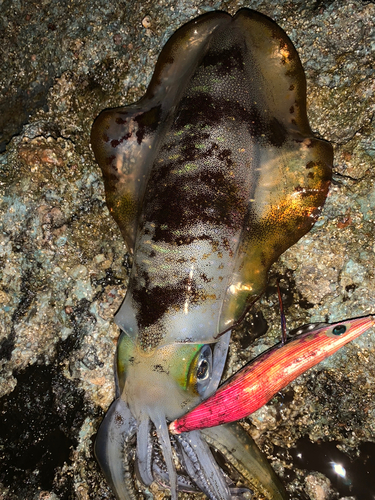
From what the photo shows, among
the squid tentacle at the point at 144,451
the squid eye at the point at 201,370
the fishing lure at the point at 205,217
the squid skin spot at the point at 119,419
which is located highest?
the fishing lure at the point at 205,217

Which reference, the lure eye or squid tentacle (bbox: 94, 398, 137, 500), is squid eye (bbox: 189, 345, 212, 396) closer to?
squid tentacle (bbox: 94, 398, 137, 500)

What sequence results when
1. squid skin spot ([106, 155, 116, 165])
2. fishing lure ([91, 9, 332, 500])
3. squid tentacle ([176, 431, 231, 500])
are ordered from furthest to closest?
squid skin spot ([106, 155, 116, 165]) < squid tentacle ([176, 431, 231, 500]) < fishing lure ([91, 9, 332, 500])

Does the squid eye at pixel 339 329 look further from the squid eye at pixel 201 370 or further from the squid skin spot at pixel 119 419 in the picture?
the squid skin spot at pixel 119 419

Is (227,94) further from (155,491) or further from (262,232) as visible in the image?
(155,491)

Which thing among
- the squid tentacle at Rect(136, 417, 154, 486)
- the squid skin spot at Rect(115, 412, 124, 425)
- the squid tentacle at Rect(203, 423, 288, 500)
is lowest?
the squid tentacle at Rect(203, 423, 288, 500)

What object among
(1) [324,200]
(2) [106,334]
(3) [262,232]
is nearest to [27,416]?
(2) [106,334]

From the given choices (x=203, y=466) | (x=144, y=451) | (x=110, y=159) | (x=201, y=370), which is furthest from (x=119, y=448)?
(x=110, y=159)

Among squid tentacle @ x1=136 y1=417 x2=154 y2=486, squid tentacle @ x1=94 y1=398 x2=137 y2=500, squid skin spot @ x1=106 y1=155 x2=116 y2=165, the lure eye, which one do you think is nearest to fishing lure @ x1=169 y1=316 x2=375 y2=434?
the lure eye

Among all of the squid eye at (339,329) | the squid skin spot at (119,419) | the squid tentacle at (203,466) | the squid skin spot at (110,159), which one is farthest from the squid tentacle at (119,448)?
the squid skin spot at (110,159)
